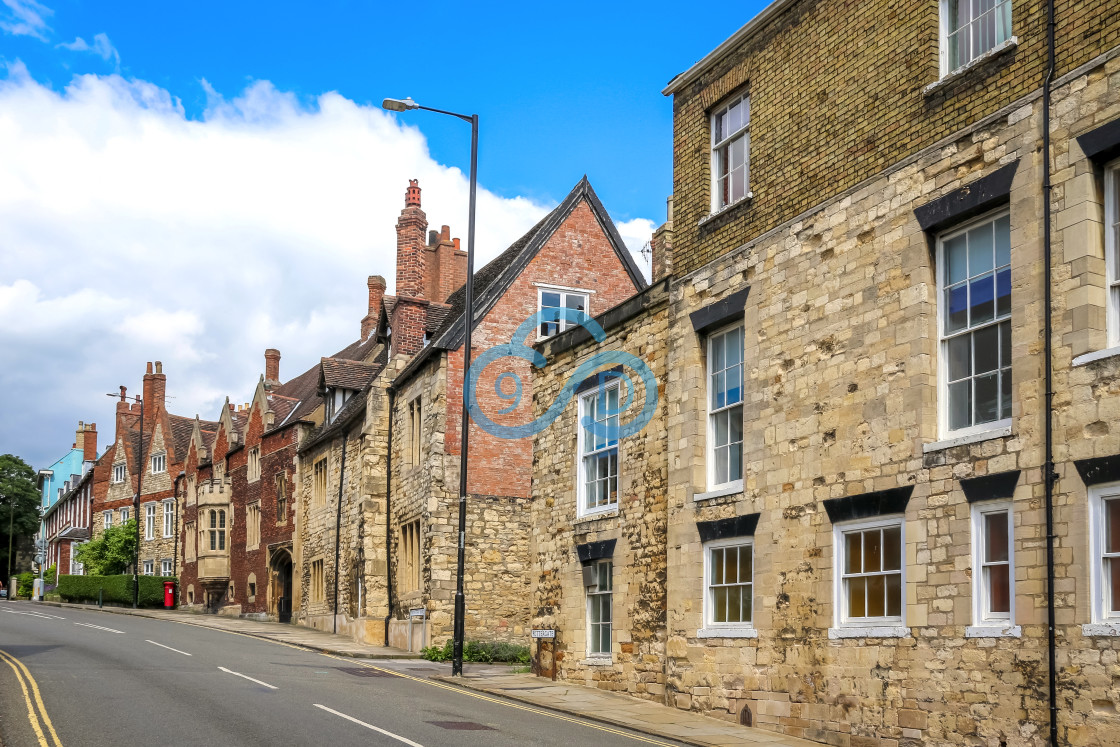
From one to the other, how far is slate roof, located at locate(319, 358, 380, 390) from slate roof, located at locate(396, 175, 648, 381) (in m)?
5.94

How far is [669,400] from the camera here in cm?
1852

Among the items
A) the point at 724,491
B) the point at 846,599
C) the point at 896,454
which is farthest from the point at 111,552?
the point at 896,454

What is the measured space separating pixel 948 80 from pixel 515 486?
19.2 metres

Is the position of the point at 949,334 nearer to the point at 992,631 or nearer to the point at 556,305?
the point at 992,631

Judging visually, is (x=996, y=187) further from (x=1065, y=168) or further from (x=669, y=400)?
(x=669, y=400)

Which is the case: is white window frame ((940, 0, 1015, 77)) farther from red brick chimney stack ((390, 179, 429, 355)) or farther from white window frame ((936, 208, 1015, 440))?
red brick chimney stack ((390, 179, 429, 355))

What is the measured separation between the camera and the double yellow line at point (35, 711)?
1230 centimetres

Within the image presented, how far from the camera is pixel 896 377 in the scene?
13.7 m

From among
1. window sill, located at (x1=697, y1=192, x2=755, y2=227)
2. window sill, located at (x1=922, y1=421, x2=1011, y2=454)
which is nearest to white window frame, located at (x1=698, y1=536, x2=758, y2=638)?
window sill, located at (x1=922, y1=421, x2=1011, y2=454)

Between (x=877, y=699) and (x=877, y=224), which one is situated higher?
(x=877, y=224)

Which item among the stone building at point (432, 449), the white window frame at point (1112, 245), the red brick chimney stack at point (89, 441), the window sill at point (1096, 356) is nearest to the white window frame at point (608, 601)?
the stone building at point (432, 449)

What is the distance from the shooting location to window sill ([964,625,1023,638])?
38.1ft

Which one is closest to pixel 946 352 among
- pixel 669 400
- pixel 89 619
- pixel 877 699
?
pixel 877 699

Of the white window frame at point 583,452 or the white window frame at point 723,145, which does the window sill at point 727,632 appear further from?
the white window frame at point 723,145
